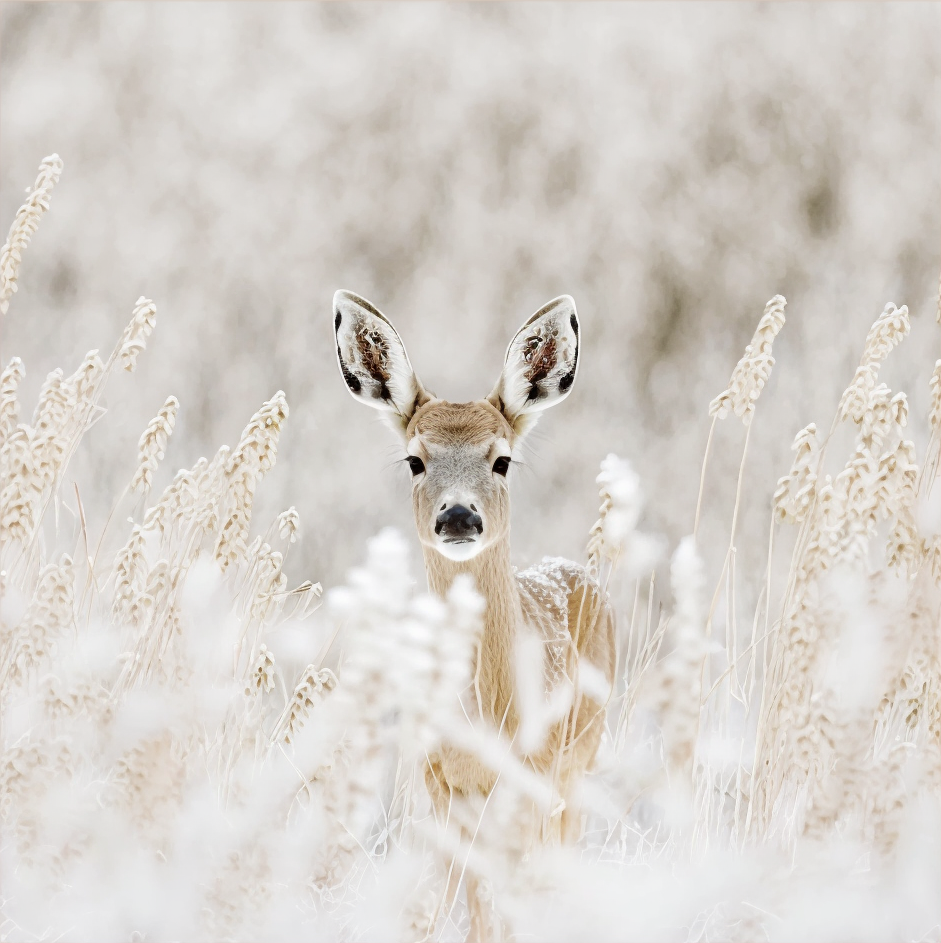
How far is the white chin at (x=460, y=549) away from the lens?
289 centimetres

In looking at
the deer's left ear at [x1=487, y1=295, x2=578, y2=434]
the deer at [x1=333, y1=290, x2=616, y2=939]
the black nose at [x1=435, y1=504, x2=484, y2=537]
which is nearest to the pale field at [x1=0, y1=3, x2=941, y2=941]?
the deer at [x1=333, y1=290, x2=616, y2=939]

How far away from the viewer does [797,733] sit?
7.73 ft

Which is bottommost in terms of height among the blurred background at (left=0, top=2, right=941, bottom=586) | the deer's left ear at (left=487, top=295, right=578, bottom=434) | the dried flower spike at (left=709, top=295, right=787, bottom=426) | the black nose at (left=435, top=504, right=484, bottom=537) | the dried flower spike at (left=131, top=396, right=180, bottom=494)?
the dried flower spike at (left=131, top=396, right=180, bottom=494)

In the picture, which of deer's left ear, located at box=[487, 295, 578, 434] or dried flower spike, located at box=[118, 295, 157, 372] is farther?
deer's left ear, located at box=[487, 295, 578, 434]

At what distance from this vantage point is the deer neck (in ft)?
9.89

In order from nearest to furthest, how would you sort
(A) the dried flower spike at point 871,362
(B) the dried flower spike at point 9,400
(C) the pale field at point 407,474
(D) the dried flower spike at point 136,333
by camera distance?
1. (C) the pale field at point 407,474
2. (A) the dried flower spike at point 871,362
3. (B) the dried flower spike at point 9,400
4. (D) the dried flower spike at point 136,333

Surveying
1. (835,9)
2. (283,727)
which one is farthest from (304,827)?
(835,9)

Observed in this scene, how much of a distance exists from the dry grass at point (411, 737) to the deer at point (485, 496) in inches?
5.2

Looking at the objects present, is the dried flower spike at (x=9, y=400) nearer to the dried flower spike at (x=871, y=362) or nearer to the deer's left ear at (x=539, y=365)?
the deer's left ear at (x=539, y=365)

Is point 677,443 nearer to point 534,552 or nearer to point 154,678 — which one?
point 534,552

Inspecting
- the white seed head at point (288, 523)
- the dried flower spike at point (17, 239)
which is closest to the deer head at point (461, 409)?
the white seed head at point (288, 523)

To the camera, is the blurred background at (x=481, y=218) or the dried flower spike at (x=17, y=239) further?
the blurred background at (x=481, y=218)

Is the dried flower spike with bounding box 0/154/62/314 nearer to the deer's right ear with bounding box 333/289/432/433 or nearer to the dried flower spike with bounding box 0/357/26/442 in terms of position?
the dried flower spike with bounding box 0/357/26/442

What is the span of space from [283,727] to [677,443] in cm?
184
